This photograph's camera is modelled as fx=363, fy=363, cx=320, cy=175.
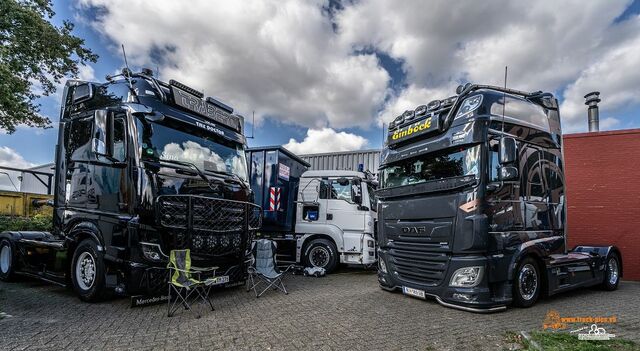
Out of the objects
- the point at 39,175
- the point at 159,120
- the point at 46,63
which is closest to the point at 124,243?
the point at 159,120

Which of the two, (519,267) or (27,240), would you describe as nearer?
(519,267)

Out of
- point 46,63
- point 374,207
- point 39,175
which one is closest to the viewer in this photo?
point 374,207

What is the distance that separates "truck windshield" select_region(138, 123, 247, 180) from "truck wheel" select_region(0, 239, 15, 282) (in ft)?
13.1

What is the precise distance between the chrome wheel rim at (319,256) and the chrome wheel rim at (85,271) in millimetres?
4666

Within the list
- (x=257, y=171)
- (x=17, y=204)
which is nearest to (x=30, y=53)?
(x=17, y=204)

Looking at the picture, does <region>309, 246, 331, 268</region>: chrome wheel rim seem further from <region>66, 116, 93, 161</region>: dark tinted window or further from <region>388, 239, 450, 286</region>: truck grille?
<region>66, 116, 93, 161</region>: dark tinted window

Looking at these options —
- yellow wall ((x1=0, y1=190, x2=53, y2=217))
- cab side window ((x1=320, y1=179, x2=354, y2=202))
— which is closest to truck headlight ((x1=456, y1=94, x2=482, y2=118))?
cab side window ((x1=320, y1=179, x2=354, y2=202))

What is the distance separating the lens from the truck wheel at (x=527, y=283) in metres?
4.94

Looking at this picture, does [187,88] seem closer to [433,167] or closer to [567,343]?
[433,167]

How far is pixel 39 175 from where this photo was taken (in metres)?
12.3

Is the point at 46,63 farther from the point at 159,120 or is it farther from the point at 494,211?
the point at 494,211

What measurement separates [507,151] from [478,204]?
801 mm

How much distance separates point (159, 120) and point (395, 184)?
12.1 feet

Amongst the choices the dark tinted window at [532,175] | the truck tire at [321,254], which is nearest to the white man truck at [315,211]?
the truck tire at [321,254]
